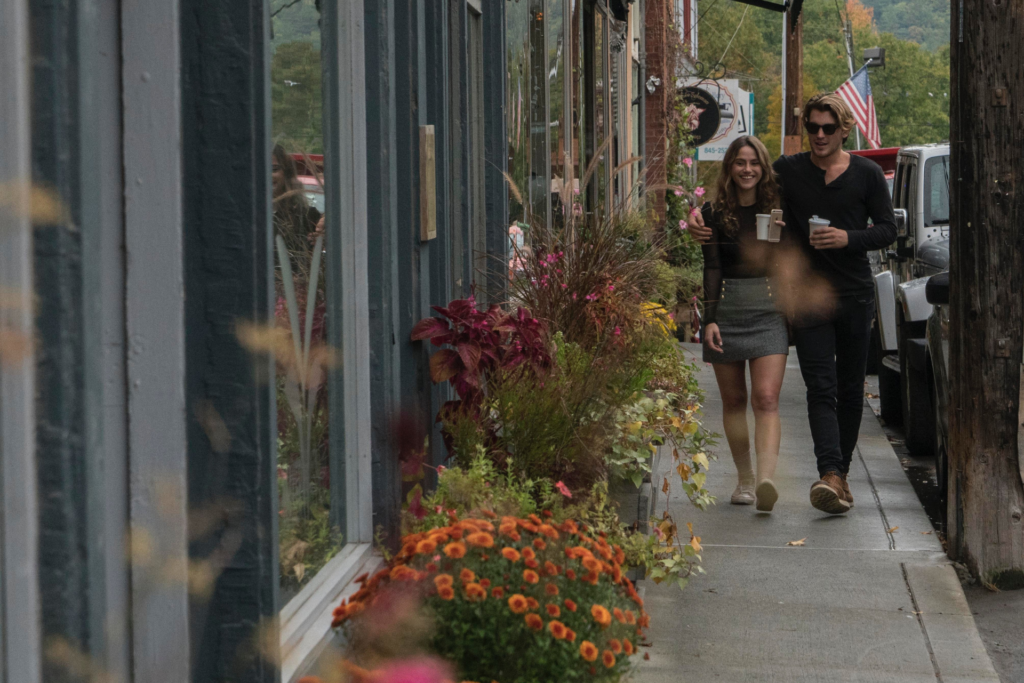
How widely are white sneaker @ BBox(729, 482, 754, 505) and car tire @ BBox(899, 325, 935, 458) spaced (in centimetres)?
213

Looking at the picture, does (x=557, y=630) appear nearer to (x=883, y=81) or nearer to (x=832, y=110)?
(x=832, y=110)

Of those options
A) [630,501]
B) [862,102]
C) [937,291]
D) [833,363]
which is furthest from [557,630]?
[862,102]

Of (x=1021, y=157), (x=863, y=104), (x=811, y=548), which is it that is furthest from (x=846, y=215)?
(x=863, y=104)

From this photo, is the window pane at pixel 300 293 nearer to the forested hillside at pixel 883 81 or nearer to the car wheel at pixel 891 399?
the car wheel at pixel 891 399

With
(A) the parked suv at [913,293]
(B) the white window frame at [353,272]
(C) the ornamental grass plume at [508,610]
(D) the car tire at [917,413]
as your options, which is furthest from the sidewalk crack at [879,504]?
(C) the ornamental grass plume at [508,610]

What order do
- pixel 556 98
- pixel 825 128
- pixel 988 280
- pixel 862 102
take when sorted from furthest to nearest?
pixel 862 102 → pixel 556 98 → pixel 825 128 → pixel 988 280

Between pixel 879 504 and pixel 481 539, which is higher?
pixel 481 539

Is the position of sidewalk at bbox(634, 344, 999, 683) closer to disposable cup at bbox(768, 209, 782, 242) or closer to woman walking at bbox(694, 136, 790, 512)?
woman walking at bbox(694, 136, 790, 512)

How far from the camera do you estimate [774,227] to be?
566cm

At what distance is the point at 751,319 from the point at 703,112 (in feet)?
45.2

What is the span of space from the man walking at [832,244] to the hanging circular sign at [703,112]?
516 inches

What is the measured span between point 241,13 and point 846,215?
13.2 ft

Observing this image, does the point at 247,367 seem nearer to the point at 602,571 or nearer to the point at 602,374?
the point at 602,571

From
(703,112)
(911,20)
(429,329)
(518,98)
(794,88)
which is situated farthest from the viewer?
(911,20)
